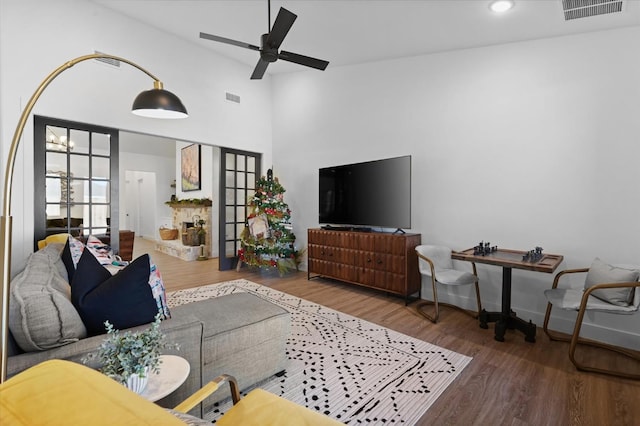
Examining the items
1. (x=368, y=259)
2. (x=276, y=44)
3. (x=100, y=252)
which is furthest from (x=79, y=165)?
(x=368, y=259)

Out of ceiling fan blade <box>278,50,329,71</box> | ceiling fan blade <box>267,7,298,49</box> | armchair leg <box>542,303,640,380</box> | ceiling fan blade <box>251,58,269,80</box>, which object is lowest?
armchair leg <box>542,303,640,380</box>

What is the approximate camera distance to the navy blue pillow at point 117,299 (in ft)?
5.11

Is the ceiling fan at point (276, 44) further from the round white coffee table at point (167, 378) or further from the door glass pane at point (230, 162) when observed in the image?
the door glass pane at point (230, 162)

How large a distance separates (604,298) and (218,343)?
10.1ft

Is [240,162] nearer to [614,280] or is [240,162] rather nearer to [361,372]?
[361,372]

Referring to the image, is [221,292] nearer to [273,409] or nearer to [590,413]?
[273,409]

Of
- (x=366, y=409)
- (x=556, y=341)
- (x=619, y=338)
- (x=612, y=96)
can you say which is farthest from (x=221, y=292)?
(x=612, y=96)

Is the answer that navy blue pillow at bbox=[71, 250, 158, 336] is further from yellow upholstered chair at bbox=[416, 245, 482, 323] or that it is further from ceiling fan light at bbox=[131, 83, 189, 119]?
yellow upholstered chair at bbox=[416, 245, 482, 323]

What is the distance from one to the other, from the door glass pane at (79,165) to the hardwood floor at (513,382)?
12.0 ft

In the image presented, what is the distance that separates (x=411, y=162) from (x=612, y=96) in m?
2.06

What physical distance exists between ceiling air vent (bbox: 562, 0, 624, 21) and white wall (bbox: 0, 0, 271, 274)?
4.67m

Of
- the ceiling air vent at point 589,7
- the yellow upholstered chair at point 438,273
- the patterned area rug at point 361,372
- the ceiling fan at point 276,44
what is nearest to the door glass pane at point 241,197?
the ceiling fan at point 276,44

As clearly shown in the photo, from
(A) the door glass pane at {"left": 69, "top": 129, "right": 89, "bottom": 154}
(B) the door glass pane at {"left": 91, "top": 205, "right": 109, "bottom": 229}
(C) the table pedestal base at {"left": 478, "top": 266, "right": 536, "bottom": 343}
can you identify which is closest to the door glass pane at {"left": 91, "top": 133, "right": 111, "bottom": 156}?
(A) the door glass pane at {"left": 69, "top": 129, "right": 89, "bottom": 154}

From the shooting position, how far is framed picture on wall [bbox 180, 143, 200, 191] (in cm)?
824
